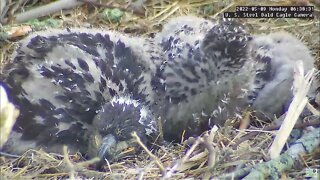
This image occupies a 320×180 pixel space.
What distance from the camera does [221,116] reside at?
371 cm

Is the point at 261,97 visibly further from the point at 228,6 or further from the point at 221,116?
the point at 228,6

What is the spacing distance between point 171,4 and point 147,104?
1465 millimetres

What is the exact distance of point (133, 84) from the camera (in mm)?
3674

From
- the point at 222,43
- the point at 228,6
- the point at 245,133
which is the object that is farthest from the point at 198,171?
the point at 228,6

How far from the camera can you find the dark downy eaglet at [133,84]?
3.49 meters
